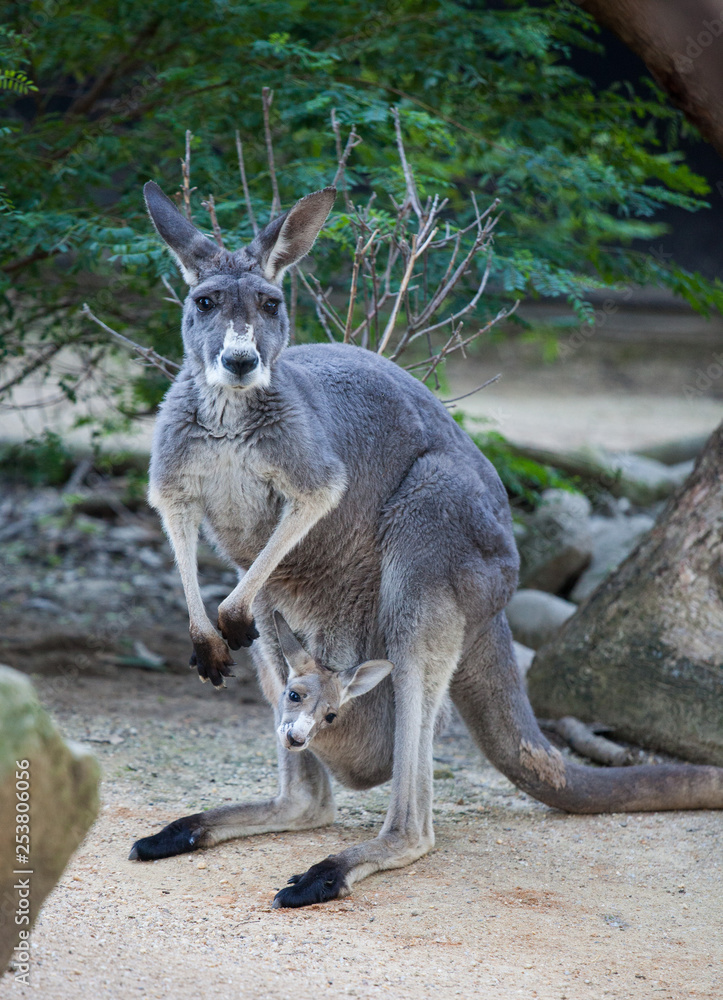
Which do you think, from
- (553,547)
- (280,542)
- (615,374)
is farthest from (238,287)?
(615,374)

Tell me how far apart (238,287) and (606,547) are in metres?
4.54

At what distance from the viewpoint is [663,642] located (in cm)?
452

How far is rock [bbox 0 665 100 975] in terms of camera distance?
1878 millimetres

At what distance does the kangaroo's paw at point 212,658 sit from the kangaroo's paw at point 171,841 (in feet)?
1.67

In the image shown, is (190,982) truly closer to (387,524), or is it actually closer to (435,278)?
(387,524)

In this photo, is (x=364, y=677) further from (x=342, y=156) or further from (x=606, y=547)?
(x=606, y=547)

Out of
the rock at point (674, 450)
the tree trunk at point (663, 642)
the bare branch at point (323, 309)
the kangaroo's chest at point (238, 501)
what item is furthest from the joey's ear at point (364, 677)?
the rock at point (674, 450)

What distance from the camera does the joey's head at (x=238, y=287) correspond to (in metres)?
2.95

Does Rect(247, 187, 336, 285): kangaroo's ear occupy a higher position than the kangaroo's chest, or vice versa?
Rect(247, 187, 336, 285): kangaroo's ear

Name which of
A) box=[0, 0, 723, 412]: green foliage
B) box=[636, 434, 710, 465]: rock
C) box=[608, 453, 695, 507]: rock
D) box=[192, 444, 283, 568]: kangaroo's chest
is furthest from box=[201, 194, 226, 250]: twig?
box=[636, 434, 710, 465]: rock

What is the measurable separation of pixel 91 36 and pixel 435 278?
84.5 inches

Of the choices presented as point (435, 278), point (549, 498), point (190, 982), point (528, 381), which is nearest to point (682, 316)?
point (528, 381)

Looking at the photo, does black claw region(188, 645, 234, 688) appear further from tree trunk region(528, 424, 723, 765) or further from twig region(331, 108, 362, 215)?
tree trunk region(528, 424, 723, 765)

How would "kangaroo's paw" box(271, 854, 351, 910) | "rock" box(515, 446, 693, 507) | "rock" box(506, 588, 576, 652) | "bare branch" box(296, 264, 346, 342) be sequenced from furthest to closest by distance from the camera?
"rock" box(515, 446, 693, 507)
"rock" box(506, 588, 576, 652)
"bare branch" box(296, 264, 346, 342)
"kangaroo's paw" box(271, 854, 351, 910)
